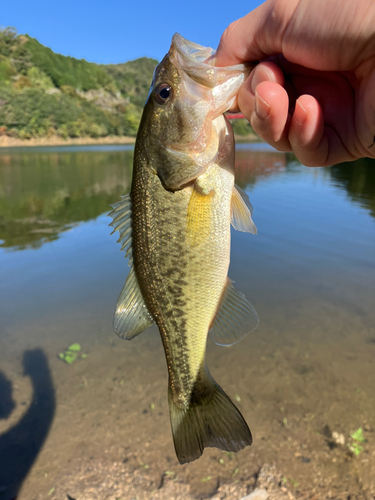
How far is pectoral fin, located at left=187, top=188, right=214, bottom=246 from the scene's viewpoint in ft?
6.05

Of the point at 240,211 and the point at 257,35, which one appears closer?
the point at 257,35

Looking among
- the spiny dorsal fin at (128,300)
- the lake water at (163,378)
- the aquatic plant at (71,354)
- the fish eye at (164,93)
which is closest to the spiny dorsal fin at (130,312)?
the spiny dorsal fin at (128,300)

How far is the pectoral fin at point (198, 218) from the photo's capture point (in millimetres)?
1844

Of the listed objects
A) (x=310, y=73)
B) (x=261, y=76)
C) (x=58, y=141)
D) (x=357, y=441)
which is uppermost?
(x=58, y=141)

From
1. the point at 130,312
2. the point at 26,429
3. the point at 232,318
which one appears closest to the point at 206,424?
the point at 232,318

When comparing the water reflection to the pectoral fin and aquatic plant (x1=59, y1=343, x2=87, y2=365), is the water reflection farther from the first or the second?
the pectoral fin

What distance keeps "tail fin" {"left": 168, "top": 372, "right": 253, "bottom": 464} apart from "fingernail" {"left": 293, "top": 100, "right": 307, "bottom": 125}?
5.71ft

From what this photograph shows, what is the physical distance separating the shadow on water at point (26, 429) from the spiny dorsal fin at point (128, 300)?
253cm

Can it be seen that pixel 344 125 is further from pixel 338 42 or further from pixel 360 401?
pixel 360 401

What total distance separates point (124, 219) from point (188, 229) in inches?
17.9

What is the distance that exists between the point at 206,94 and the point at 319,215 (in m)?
10.2

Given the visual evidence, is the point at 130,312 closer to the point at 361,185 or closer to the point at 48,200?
the point at 48,200

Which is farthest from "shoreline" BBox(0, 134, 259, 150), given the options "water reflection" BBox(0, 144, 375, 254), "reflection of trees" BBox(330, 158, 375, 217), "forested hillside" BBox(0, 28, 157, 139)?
"reflection of trees" BBox(330, 158, 375, 217)

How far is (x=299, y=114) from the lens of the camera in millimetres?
1927
